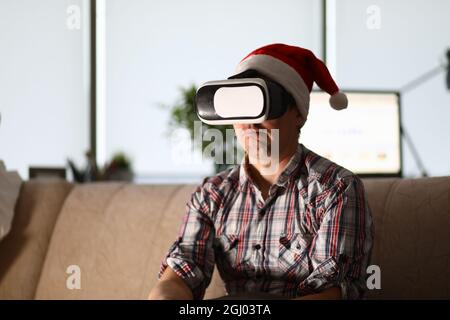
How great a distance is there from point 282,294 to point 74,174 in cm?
162

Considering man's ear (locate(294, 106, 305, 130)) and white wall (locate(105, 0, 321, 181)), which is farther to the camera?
white wall (locate(105, 0, 321, 181))

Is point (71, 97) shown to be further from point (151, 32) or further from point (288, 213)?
point (288, 213)

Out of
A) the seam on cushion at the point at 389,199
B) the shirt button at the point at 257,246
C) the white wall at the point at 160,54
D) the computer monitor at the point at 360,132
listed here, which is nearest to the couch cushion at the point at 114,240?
the shirt button at the point at 257,246

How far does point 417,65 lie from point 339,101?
2.82 metres

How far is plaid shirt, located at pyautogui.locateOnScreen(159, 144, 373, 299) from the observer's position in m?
1.15

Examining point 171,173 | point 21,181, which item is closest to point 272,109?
point 21,181

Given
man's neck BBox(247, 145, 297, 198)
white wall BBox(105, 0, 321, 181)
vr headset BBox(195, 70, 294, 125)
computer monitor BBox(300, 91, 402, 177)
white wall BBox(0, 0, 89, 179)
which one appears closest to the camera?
vr headset BBox(195, 70, 294, 125)

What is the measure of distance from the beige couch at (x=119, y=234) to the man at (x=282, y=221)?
0.20 metres

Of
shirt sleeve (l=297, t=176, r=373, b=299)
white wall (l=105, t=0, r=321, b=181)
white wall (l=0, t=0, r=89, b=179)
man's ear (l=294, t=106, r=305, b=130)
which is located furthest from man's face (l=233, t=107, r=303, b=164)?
white wall (l=105, t=0, r=321, b=181)

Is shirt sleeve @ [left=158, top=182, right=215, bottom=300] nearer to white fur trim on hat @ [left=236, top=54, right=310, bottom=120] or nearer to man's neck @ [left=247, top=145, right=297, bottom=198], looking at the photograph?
man's neck @ [left=247, top=145, right=297, bottom=198]

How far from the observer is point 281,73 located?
1.22 m

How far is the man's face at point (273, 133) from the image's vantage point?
1.20 m

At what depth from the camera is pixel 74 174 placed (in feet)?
8.73

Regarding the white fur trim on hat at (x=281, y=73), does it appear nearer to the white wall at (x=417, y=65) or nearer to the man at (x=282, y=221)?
the man at (x=282, y=221)
